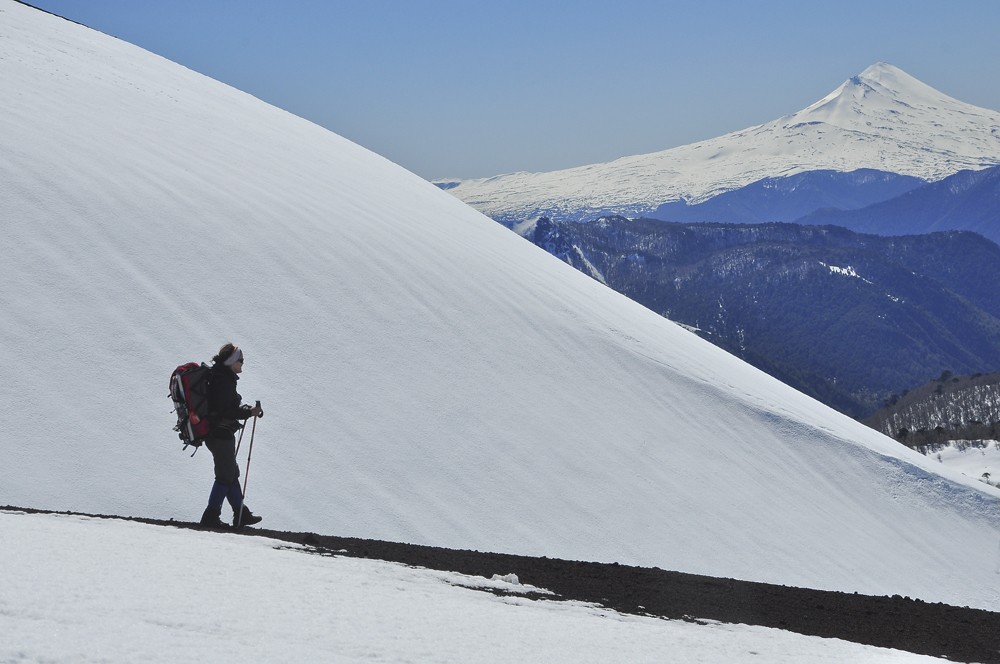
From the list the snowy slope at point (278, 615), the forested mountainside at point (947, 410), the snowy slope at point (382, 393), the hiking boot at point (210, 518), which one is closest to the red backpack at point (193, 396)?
the hiking boot at point (210, 518)

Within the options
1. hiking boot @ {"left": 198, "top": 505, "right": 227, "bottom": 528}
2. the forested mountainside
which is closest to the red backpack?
hiking boot @ {"left": 198, "top": 505, "right": 227, "bottom": 528}

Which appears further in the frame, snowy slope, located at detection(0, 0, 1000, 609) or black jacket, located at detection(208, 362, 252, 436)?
snowy slope, located at detection(0, 0, 1000, 609)

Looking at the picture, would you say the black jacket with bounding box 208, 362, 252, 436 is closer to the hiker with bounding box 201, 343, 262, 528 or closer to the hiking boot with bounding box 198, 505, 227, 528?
the hiker with bounding box 201, 343, 262, 528

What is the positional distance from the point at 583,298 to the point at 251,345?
9.56 meters

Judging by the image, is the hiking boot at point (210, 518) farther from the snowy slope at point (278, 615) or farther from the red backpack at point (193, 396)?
the red backpack at point (193, 396)

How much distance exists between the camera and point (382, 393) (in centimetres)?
1338

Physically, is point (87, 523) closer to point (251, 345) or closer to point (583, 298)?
point (251, 345)

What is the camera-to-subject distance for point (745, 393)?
60.2 feet

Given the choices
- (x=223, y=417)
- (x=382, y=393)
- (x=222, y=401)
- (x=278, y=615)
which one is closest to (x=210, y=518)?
(x=223, y=417)

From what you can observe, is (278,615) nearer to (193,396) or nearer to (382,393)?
(193,396)

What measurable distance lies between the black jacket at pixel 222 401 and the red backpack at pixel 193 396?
0.04m

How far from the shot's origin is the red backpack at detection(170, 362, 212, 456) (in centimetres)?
792

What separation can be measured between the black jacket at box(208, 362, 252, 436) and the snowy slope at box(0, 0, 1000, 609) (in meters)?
2.20

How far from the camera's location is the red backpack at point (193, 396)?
7918 mm
